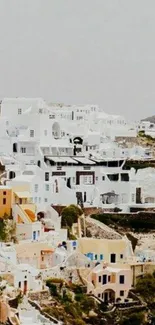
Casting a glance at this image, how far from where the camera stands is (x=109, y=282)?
2023 cm

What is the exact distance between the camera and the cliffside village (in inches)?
784

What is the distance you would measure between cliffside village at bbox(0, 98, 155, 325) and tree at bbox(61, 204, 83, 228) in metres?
0.16

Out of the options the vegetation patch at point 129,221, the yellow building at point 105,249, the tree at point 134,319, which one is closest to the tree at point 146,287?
the tree at point 134,319

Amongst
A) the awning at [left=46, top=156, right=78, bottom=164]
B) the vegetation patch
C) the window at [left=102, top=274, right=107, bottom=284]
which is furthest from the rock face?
the awning at [left=46, top=156, right=78, bottom=164]

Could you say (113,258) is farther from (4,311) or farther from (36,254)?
(4,311)

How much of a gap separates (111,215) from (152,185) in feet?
8.50

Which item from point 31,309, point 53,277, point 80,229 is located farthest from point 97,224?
point 31,309

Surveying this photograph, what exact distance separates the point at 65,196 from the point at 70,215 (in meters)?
1.16

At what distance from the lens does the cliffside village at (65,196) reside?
19922 mm

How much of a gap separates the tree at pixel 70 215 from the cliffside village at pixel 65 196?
0.53 ft

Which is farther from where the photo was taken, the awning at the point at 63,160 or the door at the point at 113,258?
the awning at the point at 63,160

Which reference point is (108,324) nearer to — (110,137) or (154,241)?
(154,241)

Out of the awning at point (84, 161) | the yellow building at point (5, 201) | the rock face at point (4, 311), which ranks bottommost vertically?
the rock face at point (4, 311)

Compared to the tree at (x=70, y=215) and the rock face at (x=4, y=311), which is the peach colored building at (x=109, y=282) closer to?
the tree at (x=70, y=215)
